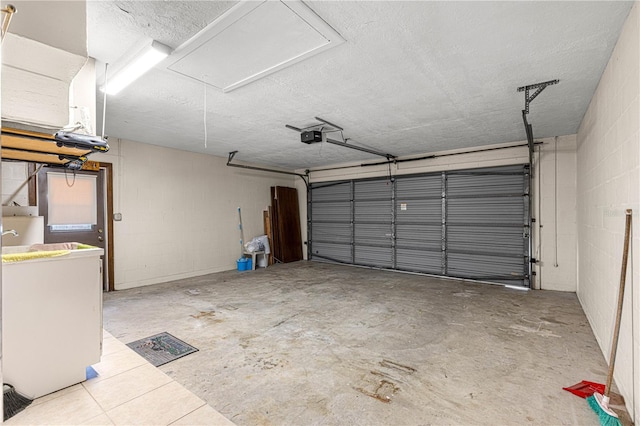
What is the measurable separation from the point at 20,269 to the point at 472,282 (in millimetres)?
6138

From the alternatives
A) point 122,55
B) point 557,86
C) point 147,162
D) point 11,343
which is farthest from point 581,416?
point 147,162

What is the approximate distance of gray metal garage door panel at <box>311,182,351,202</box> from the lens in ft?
25.7

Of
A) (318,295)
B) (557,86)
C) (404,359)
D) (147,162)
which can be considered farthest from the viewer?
(147,162)

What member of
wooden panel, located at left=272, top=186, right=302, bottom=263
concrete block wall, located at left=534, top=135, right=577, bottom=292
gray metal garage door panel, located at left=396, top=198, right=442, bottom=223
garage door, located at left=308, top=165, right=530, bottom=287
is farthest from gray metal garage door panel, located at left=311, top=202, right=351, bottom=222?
concrete block wall, located at left=534, top=135, right=577, bottom=292

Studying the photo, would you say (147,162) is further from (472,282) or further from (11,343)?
(472,282)

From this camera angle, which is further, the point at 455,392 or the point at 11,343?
the point at 455,392

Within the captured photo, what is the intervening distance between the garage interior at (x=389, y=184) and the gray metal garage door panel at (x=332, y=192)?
1253 millimetres

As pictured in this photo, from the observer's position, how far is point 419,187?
664cm

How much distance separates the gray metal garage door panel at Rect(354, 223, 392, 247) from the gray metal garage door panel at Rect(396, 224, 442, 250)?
0.82 ft

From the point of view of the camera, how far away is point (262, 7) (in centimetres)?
197

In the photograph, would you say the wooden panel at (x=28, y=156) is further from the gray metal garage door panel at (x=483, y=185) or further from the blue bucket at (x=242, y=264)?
the gray metal garage door panel at (x=483, y=185)

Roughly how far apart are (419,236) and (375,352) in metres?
4.13

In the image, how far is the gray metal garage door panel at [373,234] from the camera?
23.4 ft

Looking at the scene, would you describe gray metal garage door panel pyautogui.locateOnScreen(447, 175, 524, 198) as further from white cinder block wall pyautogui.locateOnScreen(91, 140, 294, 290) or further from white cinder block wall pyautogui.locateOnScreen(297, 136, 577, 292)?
white cinder block wall pyautogui.locateOnScreen(91, 140, 294, 290)
